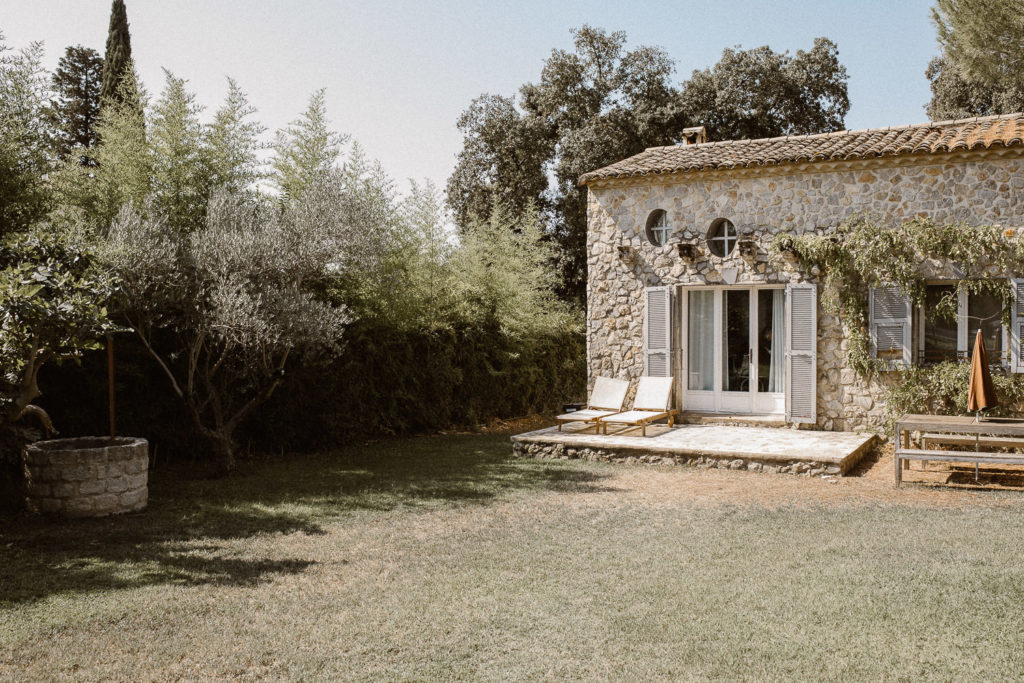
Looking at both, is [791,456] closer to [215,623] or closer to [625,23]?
[215,623]

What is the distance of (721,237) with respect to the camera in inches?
416

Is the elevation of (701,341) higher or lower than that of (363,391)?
higher

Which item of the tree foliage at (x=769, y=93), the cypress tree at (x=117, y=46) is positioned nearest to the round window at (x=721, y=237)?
the tree foliage at (x=769, y=93)

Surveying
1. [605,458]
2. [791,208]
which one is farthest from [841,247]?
[605,458]

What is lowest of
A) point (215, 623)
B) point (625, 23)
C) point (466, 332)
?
point (215, 623)

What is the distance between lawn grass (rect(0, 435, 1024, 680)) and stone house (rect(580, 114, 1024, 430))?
3187 millimetres

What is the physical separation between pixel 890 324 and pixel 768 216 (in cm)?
213

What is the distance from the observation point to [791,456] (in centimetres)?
802

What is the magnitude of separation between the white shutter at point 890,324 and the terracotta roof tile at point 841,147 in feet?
5.84

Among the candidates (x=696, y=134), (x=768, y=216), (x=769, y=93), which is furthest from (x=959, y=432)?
(x=769, y=93)

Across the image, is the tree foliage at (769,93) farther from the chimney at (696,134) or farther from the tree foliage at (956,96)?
the chimney at (696,134)

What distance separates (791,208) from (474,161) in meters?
13.1

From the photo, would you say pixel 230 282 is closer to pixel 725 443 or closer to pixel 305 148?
pixel 305 148

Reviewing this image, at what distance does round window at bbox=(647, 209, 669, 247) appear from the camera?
10922 mm
